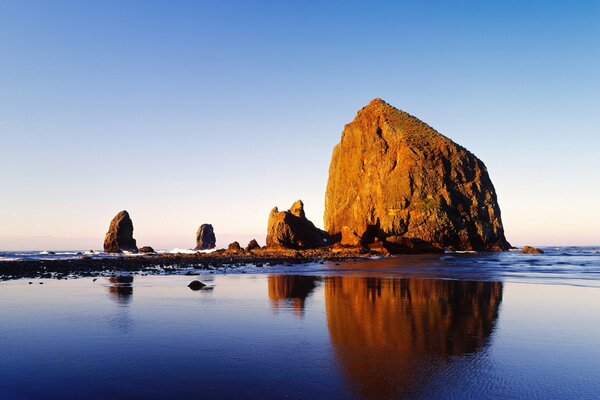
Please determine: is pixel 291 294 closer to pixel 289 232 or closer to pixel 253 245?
pixel 289 232

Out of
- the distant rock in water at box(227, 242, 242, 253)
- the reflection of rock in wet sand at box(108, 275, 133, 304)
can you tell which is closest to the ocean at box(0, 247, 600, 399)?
the reflection of rock in wet sand at box(108, 275, 133, 304)

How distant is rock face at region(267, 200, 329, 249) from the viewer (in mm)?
74250

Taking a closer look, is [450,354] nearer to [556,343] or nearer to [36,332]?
[556,343]

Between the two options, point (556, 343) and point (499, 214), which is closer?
point (556, 343)

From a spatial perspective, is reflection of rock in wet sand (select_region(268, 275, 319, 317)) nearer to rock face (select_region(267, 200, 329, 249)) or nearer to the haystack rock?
rock face (select_region(267, 200, 329, 249))

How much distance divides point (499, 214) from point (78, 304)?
92493mm

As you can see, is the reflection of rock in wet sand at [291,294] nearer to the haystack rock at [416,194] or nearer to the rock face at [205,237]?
the haystack rock at [416,194]

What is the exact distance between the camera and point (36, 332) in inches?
388

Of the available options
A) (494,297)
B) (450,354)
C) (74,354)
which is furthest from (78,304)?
(494,297)

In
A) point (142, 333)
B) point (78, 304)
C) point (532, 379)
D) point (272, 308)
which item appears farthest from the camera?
point (78, 304)

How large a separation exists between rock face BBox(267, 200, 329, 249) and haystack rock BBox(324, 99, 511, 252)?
8499 millimetres

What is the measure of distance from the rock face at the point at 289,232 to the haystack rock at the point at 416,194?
27.9 ft

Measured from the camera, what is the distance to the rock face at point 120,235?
95.8m

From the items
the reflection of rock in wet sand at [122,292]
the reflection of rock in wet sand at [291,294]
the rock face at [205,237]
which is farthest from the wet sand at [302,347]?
the rock face at [205,237]
